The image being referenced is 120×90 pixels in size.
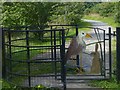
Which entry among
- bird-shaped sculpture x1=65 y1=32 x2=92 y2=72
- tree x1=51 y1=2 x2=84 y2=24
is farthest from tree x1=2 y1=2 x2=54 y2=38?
bird-shaped sculpture x1=65 y1=32 x2=92 y2=72

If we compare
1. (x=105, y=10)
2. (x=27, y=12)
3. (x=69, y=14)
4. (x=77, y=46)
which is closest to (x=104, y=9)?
(x=105, y=10)

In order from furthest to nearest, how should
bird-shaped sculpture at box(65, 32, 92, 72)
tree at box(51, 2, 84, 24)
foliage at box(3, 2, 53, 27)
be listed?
tree at box(51, 2, 84, 24) → foliage at box(3, 2, 53, 27) → bird-shaped sculpture at box(65, 32, 92, 72)

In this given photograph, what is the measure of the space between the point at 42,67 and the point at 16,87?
1855 millimetres

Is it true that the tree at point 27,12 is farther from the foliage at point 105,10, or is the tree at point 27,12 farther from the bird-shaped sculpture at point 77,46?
the foliage at point 105,10

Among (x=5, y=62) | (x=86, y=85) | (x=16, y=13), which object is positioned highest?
(x=16, y=13)

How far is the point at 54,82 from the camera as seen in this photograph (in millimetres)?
6414

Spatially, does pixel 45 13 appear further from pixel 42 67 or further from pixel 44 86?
pixel 44 86

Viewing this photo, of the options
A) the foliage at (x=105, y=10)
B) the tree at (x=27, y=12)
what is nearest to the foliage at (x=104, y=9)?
the foliage at (x=105, y=10)

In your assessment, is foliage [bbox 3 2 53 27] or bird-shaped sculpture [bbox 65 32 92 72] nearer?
bird-shaped sculpture [bbox 65 32 92 72]

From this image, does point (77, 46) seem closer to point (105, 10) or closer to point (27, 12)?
point (27, 12)

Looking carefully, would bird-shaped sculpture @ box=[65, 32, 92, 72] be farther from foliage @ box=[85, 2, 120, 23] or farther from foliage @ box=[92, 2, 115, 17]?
foliage @ box=[92, 2, 115, 17]

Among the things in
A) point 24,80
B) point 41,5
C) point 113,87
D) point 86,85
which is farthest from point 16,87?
point 41,5

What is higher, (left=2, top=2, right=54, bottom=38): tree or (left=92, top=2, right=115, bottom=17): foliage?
(left=92, top=2, right=115, bottom=17): foliage

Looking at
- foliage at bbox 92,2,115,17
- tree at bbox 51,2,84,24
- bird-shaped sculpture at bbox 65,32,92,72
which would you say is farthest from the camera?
foliage at bbox 92,2,115,17
